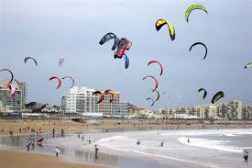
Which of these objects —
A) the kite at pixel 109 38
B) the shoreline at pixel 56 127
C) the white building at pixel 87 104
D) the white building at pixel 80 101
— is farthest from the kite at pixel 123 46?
the white building at pixel 80 101

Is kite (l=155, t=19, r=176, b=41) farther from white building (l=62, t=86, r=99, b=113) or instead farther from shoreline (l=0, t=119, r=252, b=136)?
white building (l=62, t=86, r=99, b=113)

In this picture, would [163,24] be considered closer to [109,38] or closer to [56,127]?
[109,38]

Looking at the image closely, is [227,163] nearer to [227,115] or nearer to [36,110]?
[36,110]

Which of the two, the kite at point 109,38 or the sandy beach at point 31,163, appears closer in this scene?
the sandy beach at point 31,163

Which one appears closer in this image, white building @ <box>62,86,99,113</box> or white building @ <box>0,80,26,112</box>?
white building @ <box>0,80,26,112</box>

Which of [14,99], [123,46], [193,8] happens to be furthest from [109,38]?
[14,99]

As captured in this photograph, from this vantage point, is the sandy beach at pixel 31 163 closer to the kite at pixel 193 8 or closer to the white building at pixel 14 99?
the kite at pixel 193 8

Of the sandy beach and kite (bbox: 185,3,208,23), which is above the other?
kite (bbox: 185,3,208,23)

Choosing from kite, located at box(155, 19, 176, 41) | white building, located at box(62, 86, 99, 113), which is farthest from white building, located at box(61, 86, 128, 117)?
kite, located at box(155, 19, 176, 41)

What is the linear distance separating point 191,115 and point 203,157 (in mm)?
49893

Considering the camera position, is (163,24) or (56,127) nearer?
(163,24)

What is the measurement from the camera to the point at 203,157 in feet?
36.3

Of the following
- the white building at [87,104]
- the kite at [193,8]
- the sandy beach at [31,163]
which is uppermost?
the kite at [193,8]

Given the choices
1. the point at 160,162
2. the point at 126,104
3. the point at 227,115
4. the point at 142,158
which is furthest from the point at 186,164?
the point at 227,115
